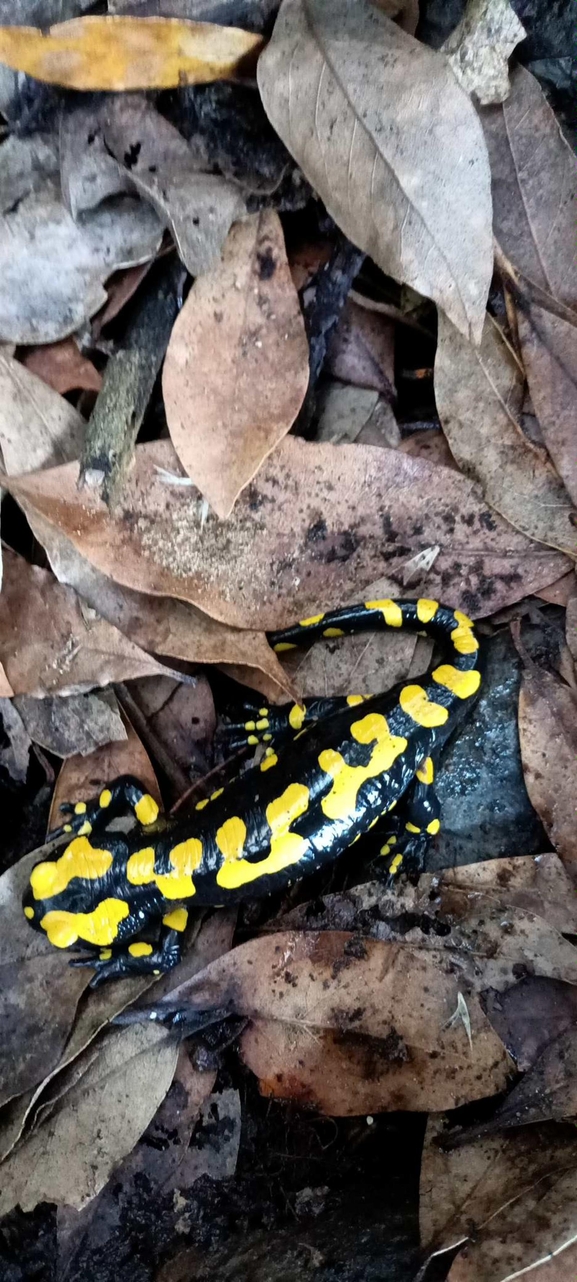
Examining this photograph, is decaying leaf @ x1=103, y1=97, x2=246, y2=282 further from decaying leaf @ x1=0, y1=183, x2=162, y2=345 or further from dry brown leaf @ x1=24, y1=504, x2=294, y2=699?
dry brown leaf @ x1=24, y1=504, x2=294, y2=699

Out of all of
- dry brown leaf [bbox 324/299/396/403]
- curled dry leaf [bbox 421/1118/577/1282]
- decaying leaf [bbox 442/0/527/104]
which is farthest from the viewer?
dry brown leaf [bbox 324/299/396/403]

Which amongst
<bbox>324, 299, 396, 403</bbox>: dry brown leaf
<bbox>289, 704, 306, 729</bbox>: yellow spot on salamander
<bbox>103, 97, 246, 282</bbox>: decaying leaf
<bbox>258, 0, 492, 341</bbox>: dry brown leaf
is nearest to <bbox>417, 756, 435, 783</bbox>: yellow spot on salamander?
<bbox>289, 704, 306, 729</bbox>: yellow spot on salamander

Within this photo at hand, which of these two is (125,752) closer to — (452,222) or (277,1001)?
(277,1001)

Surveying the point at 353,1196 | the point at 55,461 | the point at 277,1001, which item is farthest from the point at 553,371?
the point at 353,1196

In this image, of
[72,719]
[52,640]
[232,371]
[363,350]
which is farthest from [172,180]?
[72,719]

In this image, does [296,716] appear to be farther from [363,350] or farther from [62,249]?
[62,249]
